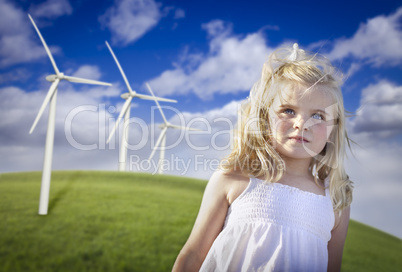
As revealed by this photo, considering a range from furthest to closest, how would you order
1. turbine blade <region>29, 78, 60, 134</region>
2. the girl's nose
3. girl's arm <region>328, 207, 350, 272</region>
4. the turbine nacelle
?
the turbine nacelle, turbine blade <region>29, 78, 60, 134</region>, girl's arm <region>328, 207, 350, 272</region>, the girl's nose

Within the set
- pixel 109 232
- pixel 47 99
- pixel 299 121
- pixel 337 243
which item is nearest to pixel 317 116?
pixel 299 121

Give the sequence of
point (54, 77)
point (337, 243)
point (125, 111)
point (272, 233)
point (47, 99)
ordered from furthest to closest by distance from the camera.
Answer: point (125, 111), point (54, 77), point (47, 99), point (337, 243), point (272, 233)

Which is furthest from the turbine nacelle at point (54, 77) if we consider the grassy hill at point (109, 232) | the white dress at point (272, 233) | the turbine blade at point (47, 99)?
the white dress at point (272, 233)

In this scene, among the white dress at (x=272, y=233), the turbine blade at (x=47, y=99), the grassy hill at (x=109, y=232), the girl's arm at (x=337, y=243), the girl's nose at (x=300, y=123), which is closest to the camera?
the white dress at (x=272, y=233)

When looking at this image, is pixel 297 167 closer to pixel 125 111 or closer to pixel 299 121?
pixel 299 121

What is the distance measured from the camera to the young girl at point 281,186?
5.21 feet

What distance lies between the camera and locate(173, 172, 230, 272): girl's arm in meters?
1.58

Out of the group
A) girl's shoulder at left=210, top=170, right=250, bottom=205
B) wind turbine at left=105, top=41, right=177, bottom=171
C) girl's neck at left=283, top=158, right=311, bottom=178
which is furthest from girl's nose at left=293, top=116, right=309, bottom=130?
wind turbine at left=105, top=41, right=177, bottom=171

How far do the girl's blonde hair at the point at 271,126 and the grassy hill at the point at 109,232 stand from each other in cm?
905

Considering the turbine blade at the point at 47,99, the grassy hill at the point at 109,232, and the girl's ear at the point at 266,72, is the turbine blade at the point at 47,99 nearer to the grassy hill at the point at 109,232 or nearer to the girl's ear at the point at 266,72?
the grassy hill at the point at 109,232

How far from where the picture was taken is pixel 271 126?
71.2 inches

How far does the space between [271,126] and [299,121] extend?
0.16m

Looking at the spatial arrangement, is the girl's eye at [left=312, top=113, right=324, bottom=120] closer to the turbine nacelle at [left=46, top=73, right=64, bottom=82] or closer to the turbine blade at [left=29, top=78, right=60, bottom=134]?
the turbine blade at [left=29, top=78, right=60, bottom=134]

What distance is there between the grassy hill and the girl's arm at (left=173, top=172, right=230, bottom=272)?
360 inches
